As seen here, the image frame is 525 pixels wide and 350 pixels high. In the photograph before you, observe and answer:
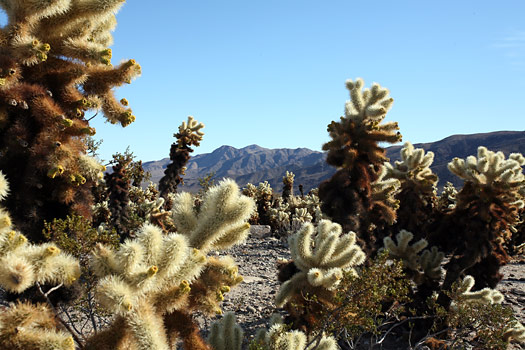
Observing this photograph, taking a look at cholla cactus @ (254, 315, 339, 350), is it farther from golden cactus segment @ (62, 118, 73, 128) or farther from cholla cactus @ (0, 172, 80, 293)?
golden cactus segment @ (62, 118, 73, 128)

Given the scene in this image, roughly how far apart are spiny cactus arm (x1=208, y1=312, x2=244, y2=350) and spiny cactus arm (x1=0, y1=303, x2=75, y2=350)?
181 cm

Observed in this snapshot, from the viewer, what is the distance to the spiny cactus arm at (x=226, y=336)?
151 inches

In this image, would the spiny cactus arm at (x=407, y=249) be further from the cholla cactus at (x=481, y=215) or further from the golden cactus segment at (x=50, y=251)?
the golden cactus segment at (x=50, y=251)

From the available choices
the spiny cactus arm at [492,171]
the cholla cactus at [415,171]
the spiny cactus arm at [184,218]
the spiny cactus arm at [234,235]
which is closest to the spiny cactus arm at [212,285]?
the spiny cactus arm at [234,235]

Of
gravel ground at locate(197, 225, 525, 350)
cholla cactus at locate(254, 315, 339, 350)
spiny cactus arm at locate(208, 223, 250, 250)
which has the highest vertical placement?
spiny cactus arm at locate(208, 223, 250, 250)

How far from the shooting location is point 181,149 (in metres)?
17.0

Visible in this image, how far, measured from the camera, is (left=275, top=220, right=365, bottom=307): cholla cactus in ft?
16.7

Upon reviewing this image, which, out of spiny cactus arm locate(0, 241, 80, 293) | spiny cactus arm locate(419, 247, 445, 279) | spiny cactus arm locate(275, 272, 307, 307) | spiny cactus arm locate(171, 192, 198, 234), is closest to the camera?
spiny cactus arm locate(0, 241, 80, 293)

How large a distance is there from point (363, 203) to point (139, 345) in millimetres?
6603

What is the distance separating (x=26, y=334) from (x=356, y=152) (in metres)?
6.65

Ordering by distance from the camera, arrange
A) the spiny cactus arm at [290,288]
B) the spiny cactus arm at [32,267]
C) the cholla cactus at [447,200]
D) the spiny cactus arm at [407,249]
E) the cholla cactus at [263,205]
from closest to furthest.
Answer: the spiny cactus arm at [32,267] < the spiny cactus arm at [290,288] < the spiny cactus arm at [407,249] < the cholla cactus at [447,200] < the cholla cactus at [263,205]

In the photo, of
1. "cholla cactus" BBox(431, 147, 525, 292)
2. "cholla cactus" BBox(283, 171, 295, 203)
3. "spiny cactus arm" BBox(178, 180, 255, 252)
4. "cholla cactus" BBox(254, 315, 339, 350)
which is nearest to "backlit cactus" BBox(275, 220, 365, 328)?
"cholla cactus" BBox(254, 315, 339, 350)

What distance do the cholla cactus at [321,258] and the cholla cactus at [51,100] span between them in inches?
102

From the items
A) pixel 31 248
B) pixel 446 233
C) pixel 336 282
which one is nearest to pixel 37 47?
pixel 31 248
